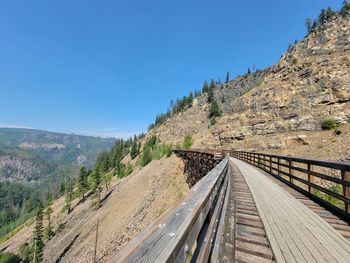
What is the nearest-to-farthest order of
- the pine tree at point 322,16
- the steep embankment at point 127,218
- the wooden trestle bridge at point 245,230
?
the wooden trestle bridge at point 245,230 → the steep embankment at point 127,218 → the pine tree at point 322,16

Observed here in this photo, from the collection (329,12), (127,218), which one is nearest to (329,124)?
(127,218)

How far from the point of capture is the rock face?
31588 mm

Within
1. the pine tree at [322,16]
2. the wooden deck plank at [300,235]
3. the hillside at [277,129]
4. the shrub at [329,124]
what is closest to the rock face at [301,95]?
the hillside at [277,129]

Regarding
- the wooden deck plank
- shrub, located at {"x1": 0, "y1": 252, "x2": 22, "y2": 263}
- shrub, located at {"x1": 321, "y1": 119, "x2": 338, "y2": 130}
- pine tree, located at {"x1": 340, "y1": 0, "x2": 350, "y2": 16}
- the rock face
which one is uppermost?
pine tree, located at {"x1": 340, "y1": 0, "x2": 350, "y2": 16}

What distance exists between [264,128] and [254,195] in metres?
33.1

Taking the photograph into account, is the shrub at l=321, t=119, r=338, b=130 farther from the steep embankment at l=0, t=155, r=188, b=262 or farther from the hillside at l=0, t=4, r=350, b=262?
the steep embankment at l=0, t=155, r=188, b=262

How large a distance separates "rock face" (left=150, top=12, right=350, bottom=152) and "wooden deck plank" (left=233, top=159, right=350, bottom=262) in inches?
1125

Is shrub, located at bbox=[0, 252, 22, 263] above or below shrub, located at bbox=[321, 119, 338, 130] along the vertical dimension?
below

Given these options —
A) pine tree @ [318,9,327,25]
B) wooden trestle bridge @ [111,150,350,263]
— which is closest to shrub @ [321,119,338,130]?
wooden trestle bridge @ [111,150,350,263]

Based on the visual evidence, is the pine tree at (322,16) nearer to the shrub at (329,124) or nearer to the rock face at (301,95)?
the rock face at (301,95)

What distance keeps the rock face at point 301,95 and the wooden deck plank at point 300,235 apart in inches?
1125

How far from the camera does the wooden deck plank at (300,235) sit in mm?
3283

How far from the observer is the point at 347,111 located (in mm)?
28078

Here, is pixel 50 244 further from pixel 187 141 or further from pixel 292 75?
pixel 292 75
